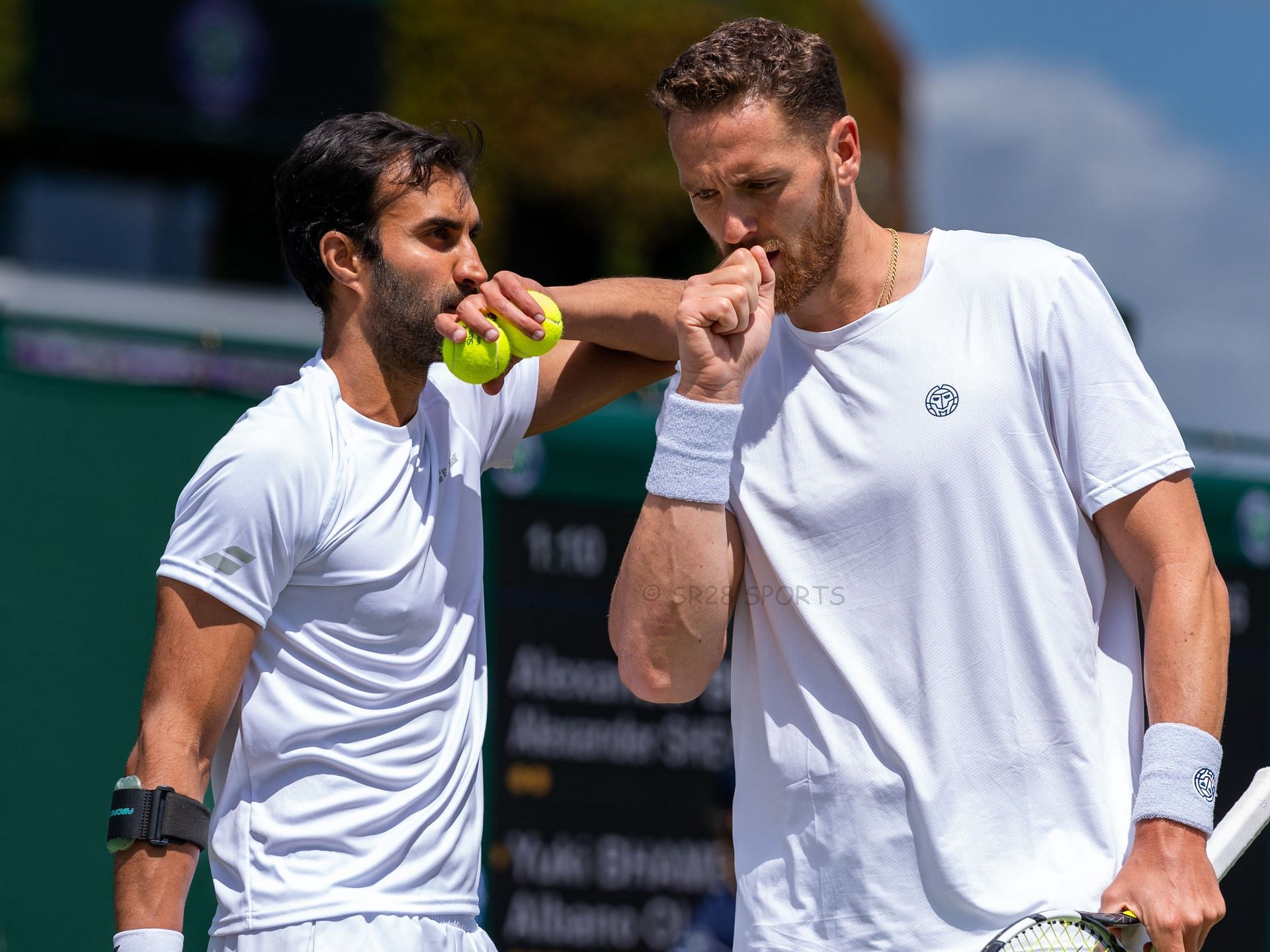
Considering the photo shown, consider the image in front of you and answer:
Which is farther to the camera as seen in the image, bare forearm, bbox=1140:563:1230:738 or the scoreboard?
the scoreboard

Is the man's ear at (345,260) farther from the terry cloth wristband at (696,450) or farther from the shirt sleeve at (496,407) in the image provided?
the terry cloth wristband at (696,450)

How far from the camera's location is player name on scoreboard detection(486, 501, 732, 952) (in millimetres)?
5254

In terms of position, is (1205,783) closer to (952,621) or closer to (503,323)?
(952,621)

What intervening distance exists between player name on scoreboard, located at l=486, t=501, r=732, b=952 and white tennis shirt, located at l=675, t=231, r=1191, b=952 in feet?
7.58

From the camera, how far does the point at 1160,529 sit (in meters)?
2.77

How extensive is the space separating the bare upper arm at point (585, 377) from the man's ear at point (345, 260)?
50cm

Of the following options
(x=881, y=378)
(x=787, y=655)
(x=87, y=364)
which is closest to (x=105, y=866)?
(x=87, y=364)

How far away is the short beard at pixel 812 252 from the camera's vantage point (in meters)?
3.03

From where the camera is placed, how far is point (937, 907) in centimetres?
281

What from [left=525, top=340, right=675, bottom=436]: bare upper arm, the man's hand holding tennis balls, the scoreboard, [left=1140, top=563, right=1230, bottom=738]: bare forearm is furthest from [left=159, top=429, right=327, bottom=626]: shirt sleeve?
the scoreboard

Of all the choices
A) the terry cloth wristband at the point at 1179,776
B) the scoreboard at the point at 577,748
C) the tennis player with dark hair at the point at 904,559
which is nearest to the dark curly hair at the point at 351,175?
the tennis player with dark hair at the point at 904,559

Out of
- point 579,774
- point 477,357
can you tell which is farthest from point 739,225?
point 579,774

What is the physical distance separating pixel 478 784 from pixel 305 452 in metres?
0.77

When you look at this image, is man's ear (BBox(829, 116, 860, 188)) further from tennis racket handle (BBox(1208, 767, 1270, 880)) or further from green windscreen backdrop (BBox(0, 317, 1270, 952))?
green windscreen backdrop (BBox(0, 317, 1270, 952))
